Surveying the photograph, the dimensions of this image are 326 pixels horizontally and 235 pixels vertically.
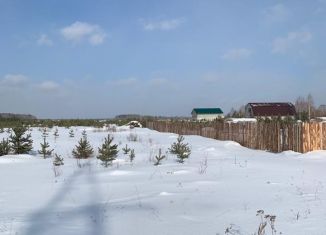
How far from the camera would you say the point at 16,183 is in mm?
10664

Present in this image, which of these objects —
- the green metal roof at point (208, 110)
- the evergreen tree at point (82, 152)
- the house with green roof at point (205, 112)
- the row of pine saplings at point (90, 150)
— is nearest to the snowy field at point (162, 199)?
the row of pine saplings at point (90, 150)

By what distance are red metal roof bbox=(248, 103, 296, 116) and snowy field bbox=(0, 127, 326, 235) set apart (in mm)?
52065

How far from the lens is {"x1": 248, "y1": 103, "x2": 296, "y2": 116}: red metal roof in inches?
2552

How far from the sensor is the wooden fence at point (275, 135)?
17641 millimetres

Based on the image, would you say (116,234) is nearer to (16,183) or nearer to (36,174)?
(16,183)

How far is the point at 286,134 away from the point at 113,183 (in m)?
10.6

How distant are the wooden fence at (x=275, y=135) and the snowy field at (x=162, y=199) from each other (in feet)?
13.4

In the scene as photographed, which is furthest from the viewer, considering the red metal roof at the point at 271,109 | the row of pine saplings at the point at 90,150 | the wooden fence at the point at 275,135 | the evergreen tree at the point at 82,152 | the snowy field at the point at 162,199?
the red metal roof at the point at 271,109

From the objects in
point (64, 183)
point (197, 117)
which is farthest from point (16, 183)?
point (197, 117)

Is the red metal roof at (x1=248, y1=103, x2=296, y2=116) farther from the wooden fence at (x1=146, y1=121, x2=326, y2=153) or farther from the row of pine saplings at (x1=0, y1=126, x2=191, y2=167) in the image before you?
the row of pine saplings at (x1=0, y1=126, x2=191, y2=167)

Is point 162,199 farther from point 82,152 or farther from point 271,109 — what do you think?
point 271,109

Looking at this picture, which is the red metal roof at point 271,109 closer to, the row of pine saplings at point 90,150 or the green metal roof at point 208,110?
the green metal roof at point 208,110

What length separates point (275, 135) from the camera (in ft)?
64.9

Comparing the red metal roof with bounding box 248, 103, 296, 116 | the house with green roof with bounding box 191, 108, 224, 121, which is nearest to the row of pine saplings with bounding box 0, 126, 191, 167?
the red metal roof with bounding box 248, 103, 296, 116
